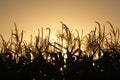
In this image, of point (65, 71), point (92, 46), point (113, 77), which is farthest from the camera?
point (92, 46)

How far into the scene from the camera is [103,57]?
11.5ft

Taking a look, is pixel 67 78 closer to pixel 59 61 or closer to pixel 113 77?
pixel 59 61

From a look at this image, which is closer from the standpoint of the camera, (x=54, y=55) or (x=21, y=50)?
(x=54, y=55)

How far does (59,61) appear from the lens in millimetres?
3539

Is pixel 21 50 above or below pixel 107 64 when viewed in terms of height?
above

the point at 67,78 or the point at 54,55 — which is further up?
the point at 54,55

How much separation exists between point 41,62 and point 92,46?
95cm

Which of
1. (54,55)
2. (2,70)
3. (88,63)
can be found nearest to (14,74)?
(2,70)

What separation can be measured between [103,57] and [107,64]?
177 millimetres

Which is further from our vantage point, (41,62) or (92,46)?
(92,46)

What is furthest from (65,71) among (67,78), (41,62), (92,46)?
(92,46)

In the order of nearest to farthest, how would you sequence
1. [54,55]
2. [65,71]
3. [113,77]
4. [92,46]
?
[113,77] < [65,71] < [54,55] < [92,46]

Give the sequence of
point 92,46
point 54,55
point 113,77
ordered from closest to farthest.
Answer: point 113,77, point 54,55, point 92,46

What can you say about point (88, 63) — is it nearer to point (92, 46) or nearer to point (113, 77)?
point (113, 77)
